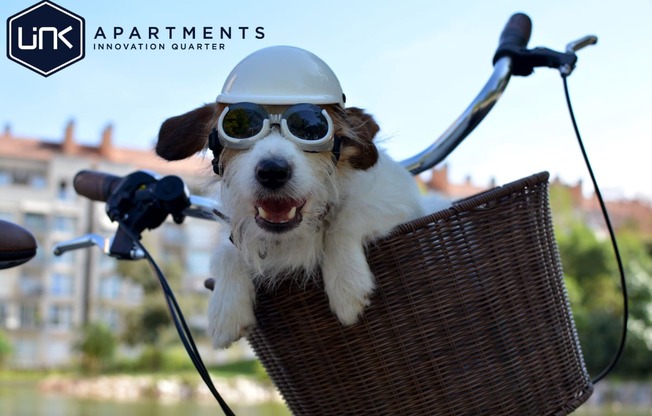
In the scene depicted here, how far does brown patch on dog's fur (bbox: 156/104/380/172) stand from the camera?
1.44 m

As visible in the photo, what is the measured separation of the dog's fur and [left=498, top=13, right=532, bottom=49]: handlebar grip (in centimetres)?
67

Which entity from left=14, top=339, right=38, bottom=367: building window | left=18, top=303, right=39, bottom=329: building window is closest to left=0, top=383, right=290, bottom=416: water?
left=14, top=339, right=38, bottom=367: building window

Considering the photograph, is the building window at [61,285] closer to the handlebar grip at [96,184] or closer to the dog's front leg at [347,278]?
the handlebar grip at [96,184]

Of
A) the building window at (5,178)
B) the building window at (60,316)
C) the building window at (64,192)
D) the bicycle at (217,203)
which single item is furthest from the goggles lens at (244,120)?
the building window at (5,178)

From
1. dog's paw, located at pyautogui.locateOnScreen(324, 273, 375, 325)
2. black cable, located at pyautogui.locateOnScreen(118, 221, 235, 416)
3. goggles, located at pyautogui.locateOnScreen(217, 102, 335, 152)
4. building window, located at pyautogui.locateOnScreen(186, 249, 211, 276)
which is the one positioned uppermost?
goggles, located at pyautogui.locateOnScreen(217, 102, 335, 152)

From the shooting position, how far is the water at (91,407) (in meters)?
12.2

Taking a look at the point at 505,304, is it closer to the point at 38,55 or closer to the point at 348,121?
the point at 348,121

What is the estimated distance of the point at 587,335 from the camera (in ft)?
63.4

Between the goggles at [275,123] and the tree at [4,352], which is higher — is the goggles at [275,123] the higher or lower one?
the higher one

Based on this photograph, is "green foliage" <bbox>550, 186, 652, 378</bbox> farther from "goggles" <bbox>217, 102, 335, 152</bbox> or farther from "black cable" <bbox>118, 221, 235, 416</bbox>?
"goggles" <bbox>217, 102, 335, 152</bbox>

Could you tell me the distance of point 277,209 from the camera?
4.45 ft

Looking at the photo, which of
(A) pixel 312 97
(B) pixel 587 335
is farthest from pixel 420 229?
(B) pixel 587 335

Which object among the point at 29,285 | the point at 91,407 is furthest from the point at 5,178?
the point at 91,407

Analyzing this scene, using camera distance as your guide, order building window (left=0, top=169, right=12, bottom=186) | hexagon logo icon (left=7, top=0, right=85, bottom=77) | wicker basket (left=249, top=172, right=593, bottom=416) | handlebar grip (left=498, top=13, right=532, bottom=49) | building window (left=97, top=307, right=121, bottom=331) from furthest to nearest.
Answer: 1. building window (left=0, top=169, right=12, bottom=186)
2. building window (left=97, top=307, right=121, bottom=331)
3. hexagon logo icon (left=7, top=0, right=85, bottom=77)
4. handlebar grip (left=498, top=13, right=532, bottom=49)
5. wicker basket (left=249, top=172, right=593, bottom=416)
